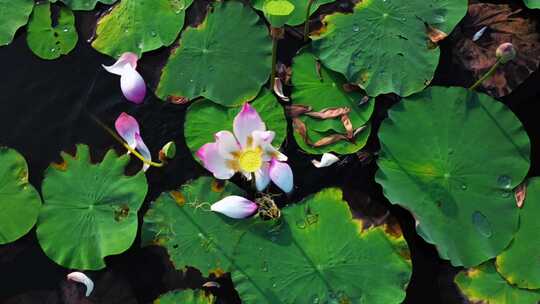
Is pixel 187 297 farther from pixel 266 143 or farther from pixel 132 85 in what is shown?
pixel 132 85

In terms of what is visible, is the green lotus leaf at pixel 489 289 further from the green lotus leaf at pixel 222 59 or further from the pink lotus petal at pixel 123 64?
the pink lotus petal at pixel 123 64

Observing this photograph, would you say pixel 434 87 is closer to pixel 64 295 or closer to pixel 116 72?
pixel 116 72

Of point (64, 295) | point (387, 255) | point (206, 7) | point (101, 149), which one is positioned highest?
point (206, 7)

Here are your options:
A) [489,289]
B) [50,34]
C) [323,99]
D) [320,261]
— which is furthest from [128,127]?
[489,289]

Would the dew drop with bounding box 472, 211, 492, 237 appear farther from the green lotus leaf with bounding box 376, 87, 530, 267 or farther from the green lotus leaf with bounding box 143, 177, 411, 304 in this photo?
the green lotus leaf with bounding box 143, 177, 411, 304

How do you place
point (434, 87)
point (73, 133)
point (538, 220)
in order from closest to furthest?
point (538, 220) → point (434, 87) → point (73, 133)

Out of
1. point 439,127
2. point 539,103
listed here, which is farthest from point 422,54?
point 539,103

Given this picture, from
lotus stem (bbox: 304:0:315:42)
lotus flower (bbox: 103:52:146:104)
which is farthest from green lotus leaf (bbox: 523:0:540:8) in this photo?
lotus flower (bbox: 103:52:146:104)
